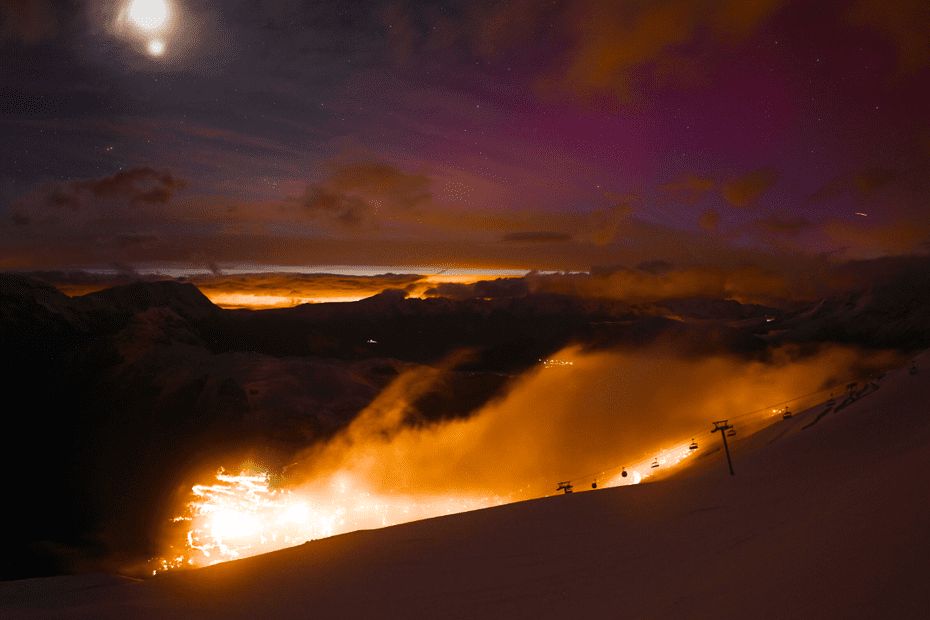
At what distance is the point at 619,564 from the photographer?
10914 mm

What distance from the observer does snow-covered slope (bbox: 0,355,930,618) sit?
6.47 m

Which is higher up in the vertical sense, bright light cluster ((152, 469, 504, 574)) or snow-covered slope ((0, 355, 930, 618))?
snow-covered slope ((0, 355, 930, 618))

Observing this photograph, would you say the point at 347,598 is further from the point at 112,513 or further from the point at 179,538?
the point at 112,513

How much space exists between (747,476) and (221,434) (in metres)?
172

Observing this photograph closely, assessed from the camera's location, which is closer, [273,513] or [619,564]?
[619,564]

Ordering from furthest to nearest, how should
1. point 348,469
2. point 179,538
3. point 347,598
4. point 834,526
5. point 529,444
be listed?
point 529,444, point 348,469, point 179,538, point 347,598, point 834,526

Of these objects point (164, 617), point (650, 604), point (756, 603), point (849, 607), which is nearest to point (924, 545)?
point (849, 607)

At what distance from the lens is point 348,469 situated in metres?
143

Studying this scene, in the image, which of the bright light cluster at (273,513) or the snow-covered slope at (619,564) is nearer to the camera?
the snow-covered slope at (619,564)

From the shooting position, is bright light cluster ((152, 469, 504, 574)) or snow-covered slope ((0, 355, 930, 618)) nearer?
snow-covered slope ((0, 355, 930, 618))

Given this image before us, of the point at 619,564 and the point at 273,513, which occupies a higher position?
the point at 619,564

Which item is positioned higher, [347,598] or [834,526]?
[834,526]

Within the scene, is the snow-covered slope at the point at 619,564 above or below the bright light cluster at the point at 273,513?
above

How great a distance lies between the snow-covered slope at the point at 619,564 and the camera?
255 inches
